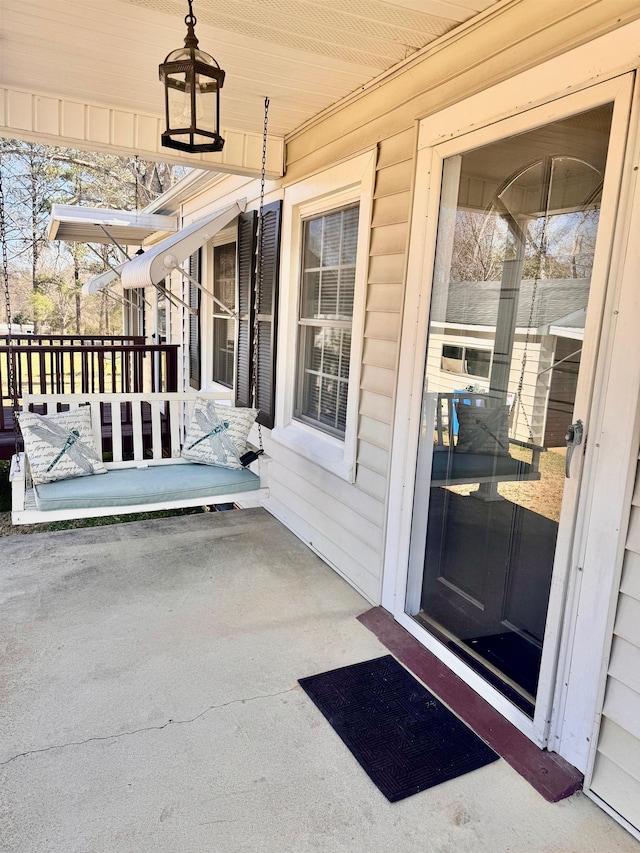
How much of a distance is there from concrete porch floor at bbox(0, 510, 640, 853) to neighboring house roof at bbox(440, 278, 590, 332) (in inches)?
58.8

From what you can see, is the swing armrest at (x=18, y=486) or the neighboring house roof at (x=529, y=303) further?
the swing armrest at (x=18, y=486)

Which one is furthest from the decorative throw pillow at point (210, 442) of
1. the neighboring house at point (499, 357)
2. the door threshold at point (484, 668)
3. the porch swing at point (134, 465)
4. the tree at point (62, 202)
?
the tree at point (62, 202)

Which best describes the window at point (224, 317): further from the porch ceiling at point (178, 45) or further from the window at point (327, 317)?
the porch ceiling at point (178, 45)

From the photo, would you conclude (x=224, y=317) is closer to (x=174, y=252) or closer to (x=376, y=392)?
(x=174, y=252)

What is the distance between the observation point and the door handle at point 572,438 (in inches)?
69.0

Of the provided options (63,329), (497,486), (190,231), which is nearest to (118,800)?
(497,486)

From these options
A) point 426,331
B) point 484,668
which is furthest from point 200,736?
point 426,331

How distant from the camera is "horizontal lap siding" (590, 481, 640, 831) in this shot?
5.34 feet

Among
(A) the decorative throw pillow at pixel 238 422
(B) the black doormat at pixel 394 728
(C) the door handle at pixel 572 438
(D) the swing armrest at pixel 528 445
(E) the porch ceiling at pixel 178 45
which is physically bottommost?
(B) the black doormat at pixel 394 728

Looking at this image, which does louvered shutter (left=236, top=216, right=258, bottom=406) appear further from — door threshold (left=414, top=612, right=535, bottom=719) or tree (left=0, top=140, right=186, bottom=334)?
tree (left=0, top=140, right=186, bottom=334)

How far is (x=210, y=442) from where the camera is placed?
3.57 m

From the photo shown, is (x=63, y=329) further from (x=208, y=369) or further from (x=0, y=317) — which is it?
(x=208, y=369)

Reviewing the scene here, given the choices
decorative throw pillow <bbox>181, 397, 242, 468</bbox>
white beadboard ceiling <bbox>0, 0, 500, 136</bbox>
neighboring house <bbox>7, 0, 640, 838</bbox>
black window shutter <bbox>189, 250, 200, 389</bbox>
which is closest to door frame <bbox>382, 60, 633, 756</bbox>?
neighboring house <bbox>7, 0, 640, 838</bbox>

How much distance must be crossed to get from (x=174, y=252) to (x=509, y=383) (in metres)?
2.85
